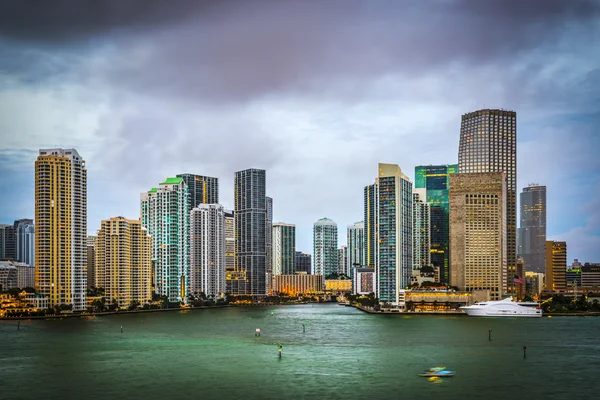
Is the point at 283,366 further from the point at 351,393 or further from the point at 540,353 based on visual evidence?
the point at 540,353

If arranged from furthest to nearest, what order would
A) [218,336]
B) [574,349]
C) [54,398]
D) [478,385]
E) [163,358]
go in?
1. [218,336]
2. [574,349]
3. [163,358]
4. [478,385]
5. [54,398]

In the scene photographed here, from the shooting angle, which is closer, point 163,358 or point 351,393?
point 351,393

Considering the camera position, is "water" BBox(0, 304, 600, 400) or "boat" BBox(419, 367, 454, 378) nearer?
"water" BBox(0, 304, 600, 400)

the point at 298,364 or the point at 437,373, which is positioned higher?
the point at 437,373

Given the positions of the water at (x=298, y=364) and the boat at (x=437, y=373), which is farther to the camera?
the boat at (x=437, y=373)

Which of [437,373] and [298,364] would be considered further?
[298,364]

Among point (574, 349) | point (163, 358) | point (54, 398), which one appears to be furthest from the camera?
point (574, 349)

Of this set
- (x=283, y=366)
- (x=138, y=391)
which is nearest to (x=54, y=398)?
(x=138, y=391)
